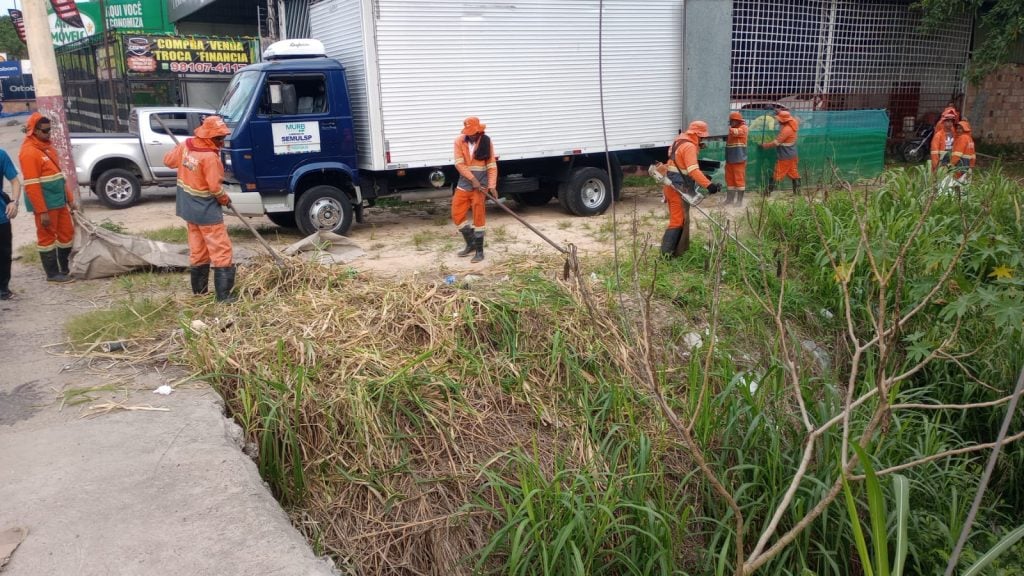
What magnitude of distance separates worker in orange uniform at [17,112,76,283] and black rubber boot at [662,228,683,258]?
5.68 metres

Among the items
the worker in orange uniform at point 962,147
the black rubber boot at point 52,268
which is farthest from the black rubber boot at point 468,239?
the worker in orange uniform at point 962,147

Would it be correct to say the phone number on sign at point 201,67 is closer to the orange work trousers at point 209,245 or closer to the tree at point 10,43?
the orange work trousers at point 209,245

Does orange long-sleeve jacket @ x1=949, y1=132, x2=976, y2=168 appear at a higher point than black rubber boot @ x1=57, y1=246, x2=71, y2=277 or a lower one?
higher

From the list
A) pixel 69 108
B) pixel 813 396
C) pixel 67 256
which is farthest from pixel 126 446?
pixel 69 108

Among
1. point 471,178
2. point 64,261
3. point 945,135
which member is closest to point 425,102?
point 471,178

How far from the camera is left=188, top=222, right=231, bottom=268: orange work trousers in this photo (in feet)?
20.3

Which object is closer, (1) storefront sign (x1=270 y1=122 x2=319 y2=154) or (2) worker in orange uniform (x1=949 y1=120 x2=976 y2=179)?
(1) storefront sign (x1=270 y1=122 x2=319 y2=154)

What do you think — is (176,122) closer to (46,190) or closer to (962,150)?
(46,190)

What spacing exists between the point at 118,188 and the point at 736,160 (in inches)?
372

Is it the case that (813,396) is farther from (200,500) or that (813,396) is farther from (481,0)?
(481,0)

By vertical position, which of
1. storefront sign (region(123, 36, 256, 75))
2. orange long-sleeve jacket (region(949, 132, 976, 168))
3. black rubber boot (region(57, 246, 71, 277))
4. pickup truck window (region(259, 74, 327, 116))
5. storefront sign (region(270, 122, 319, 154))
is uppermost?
storefront sign (region(123, 36, 256, 75))

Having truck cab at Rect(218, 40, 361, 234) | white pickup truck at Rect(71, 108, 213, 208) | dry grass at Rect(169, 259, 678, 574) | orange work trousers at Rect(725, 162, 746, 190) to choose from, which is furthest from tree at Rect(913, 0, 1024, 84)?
white pickup truck at Rect(71, 108, 213, 208)

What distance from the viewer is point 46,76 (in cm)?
784

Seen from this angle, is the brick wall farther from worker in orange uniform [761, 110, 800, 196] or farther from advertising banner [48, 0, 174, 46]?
advertising banner [48, 0, 174, 46]
